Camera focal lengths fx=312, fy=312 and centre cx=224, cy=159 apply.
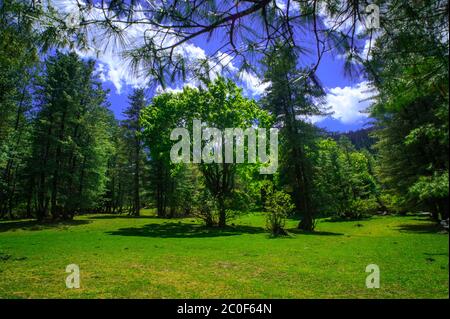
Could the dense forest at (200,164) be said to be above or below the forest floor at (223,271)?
above

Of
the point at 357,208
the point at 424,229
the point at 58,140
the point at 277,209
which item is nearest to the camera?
the point at 277,209

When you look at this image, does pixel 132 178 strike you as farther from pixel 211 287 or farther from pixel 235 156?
pixel 211 287

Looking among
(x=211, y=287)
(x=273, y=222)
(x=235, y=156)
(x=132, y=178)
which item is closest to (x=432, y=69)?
(x=211, y=287)

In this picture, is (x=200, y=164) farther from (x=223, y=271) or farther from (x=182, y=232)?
(x=223, y=271)

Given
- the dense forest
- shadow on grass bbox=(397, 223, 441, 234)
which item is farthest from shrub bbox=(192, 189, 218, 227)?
shadow on grass bbox=(397, 223, 441, 234)

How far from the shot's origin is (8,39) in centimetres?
471

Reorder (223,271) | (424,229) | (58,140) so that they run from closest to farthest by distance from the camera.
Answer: (223,271)
(424,229)
(58,140)

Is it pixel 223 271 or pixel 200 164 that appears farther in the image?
pixel 200 164

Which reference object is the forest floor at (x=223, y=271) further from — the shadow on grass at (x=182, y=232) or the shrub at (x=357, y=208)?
the shrub at (x=357, y=208)

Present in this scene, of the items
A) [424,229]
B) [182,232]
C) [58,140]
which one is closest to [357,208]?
[424,229]

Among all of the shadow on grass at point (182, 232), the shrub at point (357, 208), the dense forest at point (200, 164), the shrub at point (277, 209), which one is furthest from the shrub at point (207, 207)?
the shrub at point (357, 208)

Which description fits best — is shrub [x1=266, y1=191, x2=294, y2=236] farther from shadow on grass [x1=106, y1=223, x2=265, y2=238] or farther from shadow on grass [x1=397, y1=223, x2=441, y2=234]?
shadow on grass [x1=397, y1=223, x2=441, y2=234]

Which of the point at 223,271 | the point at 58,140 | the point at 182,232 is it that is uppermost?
the point at 58,140

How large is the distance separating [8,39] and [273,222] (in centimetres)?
1750
